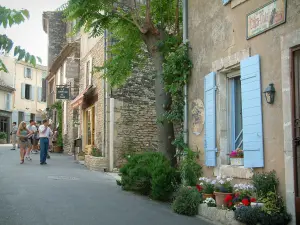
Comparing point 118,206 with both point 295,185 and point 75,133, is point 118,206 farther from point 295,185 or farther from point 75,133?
point 75,133

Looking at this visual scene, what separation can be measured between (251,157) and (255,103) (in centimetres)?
89

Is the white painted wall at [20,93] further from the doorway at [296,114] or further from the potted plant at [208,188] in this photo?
the doorway at [296,114]

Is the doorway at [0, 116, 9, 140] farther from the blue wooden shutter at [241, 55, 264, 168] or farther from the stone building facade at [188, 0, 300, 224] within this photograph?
the blue wooden shutter at [241, 55, 264, 168]

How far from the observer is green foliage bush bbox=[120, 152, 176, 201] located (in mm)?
9172

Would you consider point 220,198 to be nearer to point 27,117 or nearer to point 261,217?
point 261,217

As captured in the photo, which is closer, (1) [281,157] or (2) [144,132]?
(1) [281,157]

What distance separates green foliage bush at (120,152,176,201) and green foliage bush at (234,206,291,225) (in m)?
2.97

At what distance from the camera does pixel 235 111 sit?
8266 millimetres

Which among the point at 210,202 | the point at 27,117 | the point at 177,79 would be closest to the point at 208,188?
the point at 210,202

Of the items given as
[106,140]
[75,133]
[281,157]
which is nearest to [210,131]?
[281,157]

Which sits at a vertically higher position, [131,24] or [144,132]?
[131,24]

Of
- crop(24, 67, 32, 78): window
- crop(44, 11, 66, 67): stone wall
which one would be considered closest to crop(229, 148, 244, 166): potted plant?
crop(44, 11, 66, 67): stone wall

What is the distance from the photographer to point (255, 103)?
7133 mm

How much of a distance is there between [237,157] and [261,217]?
1712 millimetres
